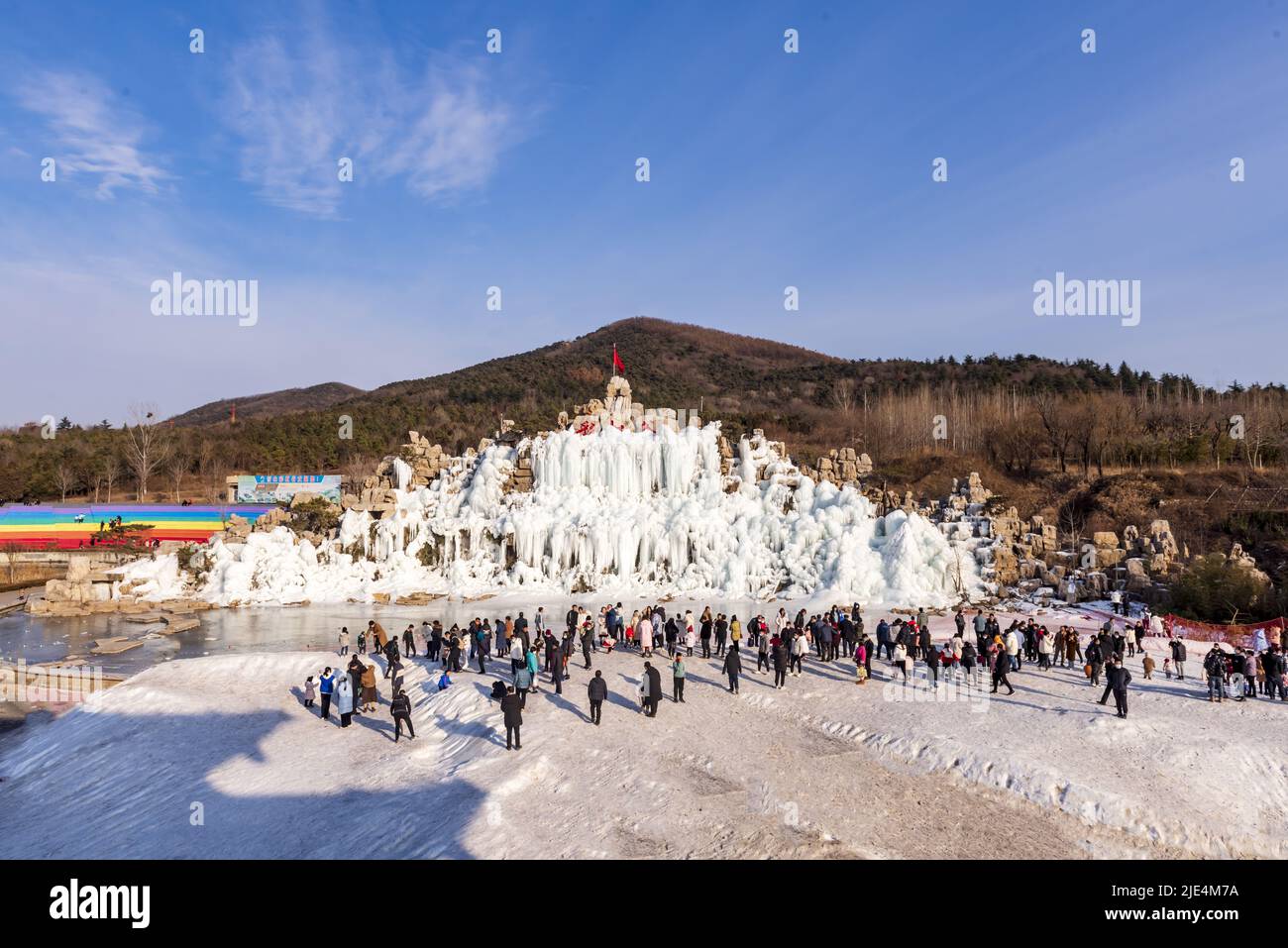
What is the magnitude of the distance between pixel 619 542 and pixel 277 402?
134 meters

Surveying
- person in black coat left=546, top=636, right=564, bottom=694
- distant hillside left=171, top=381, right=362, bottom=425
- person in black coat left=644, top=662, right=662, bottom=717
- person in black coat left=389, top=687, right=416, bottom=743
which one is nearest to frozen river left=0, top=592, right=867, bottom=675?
person in black coat left=546, top=636, right=564, bottom=694

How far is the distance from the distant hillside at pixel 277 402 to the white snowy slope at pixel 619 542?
337 feet

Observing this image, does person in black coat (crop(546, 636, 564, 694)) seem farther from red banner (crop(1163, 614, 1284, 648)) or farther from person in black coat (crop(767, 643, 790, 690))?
red banner (crop(1163, 614, 1284, 648))

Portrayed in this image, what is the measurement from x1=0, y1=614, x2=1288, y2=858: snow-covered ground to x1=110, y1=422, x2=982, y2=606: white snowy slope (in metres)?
11.1

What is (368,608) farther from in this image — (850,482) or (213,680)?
(850,482)

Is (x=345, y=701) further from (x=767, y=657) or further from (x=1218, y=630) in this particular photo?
(x=1218, y=630)

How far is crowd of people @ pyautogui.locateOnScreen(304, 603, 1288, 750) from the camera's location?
14.4m

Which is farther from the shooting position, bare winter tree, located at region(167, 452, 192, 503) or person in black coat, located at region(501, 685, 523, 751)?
bare winter tree, located at region(167, 452, 192, 503)

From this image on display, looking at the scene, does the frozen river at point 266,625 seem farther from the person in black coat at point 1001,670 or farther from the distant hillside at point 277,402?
the distant hillside at point 277,402

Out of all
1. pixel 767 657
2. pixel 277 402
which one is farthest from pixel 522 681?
pixel 277 402

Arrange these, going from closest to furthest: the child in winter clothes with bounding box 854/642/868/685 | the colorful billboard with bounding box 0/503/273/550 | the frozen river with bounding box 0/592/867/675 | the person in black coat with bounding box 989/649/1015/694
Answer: the person in black coat with bounding box 989/649/1015/694 < the child in winter clothes with bounding box 854/642/868/685 < the frozen river with bounding box 0/592/867/675 < the colorful billboard with bounding box 0/503/273/550

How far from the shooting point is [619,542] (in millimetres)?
29922

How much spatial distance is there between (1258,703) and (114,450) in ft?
237

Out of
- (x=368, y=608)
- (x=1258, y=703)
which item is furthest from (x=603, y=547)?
(x=1258, y=703)
